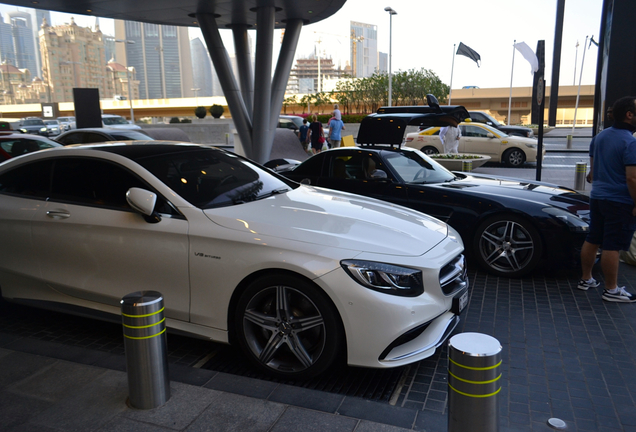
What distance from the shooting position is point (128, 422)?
303cm

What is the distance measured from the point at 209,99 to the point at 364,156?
7196cm

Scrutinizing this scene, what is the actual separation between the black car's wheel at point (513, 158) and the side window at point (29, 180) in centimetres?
1691

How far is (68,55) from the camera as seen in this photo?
103 metres

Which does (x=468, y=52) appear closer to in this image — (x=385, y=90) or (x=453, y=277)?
(x=385, y=90)

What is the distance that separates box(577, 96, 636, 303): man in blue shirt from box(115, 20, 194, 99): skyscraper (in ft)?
387

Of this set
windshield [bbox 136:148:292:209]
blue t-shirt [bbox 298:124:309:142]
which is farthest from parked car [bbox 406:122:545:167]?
windshield [bbox 136:148:292:209]

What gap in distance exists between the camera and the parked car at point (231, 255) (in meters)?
3.37

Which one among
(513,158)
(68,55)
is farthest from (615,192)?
(68,55)

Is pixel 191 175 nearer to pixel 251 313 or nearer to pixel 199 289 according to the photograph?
pixel 199 289

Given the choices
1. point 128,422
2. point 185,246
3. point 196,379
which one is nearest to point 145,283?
point 185,246

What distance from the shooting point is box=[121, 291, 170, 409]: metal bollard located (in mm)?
3039

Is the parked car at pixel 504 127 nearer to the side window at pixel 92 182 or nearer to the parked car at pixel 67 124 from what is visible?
the side window at pixel 92 182

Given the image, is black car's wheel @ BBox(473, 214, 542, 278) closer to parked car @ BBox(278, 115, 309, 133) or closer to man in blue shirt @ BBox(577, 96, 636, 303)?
A: man in blue shirt @ BBox(577, 96, 636, 303)

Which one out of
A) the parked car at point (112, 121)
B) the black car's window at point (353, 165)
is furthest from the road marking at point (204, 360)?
the parked car at point (112, 121)
